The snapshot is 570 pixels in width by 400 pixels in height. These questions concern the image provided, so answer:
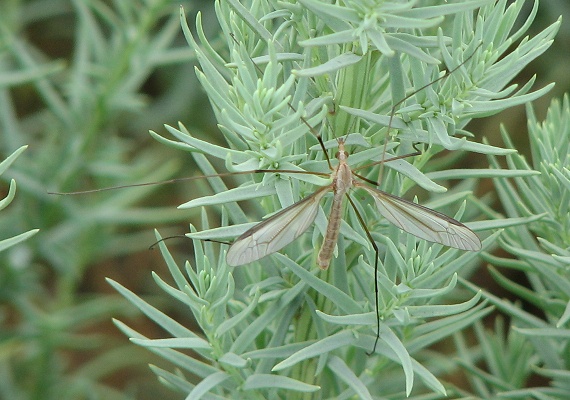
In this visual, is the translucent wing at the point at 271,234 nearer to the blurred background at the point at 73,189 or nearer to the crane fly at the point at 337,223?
the crane fly at the point at 337,223

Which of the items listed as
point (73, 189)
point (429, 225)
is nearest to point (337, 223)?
point (429, 225)

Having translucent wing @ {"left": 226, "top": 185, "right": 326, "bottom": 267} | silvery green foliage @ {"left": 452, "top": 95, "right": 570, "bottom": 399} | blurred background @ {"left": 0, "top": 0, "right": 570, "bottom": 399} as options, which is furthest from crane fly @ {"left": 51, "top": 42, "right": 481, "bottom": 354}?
blurred background @ {"left": 0, "top": 0, "right": 570, "bottom": 399}

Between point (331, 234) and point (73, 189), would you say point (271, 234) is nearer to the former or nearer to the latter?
point (331, 234)

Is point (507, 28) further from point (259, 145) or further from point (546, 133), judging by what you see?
point (259, 145)

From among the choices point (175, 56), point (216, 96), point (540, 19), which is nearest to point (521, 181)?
point (216, 96)

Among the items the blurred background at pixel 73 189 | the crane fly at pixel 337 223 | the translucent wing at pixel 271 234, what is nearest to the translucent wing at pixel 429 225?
the crane fly at pixel 337 223

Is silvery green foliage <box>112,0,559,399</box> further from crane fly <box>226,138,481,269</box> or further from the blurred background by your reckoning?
the blurred background
